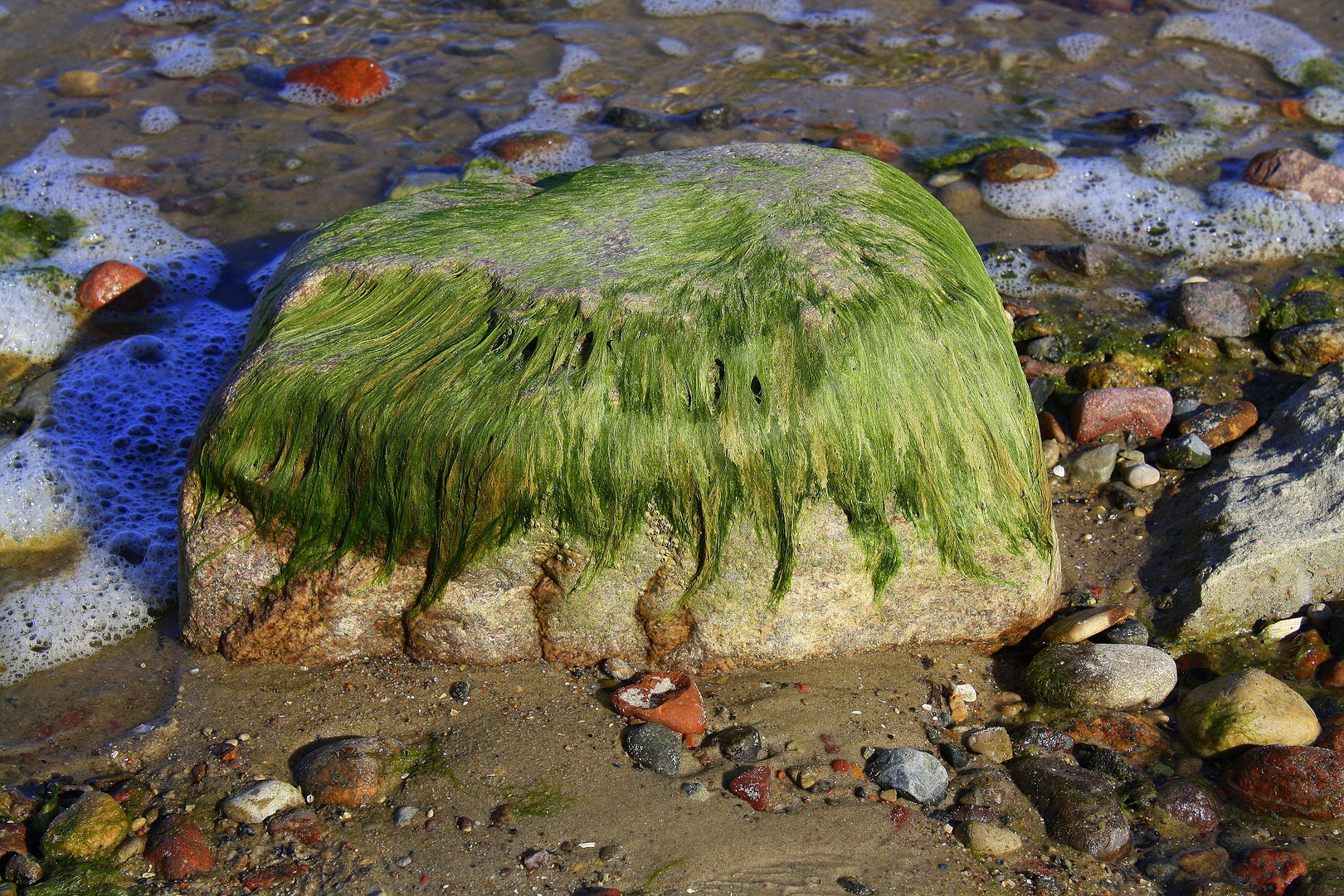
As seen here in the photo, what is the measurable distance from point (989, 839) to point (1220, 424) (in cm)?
239

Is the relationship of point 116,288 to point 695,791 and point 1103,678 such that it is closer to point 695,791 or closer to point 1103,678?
point 695,791

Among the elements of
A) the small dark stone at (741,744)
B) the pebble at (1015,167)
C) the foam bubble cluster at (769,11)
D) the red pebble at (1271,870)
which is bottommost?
the red pebble at (1271,870)

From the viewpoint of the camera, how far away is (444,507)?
3.26 metres

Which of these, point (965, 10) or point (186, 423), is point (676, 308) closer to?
point (186, 423)

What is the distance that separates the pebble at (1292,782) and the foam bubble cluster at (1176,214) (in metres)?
3.58

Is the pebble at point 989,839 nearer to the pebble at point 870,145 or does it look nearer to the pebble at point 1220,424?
the pebble at point 1220,424

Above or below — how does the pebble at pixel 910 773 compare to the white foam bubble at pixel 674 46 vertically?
below

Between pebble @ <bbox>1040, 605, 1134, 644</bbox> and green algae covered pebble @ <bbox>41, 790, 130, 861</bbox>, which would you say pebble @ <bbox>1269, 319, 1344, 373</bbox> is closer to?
pebble @ <bbox>1040, 605, 1134, 644</bbox>

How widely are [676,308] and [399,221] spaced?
1.50m

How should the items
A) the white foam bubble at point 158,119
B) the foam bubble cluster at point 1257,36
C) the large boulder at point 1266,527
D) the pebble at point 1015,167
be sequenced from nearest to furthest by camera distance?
the large boulder at point 1266,527 < the pebble at point 1015,167 < the white foam bubble at point 158,119 < the foam bubble cluster at point 1257,36

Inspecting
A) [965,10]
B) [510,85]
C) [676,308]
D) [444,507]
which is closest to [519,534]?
[444,507]

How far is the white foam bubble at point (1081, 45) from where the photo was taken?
8.19 m

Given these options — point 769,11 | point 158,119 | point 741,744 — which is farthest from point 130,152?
point 741,744

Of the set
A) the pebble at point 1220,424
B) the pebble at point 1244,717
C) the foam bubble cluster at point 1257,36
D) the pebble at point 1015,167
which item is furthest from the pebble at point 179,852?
the foam bubble cluster at point 1257,36
